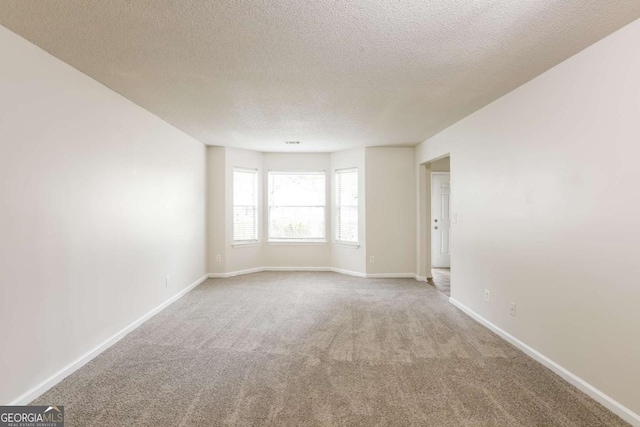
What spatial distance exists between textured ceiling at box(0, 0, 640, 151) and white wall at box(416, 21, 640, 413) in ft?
0.82

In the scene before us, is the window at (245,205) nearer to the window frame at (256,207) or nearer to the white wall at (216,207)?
the window frame at (256,207)

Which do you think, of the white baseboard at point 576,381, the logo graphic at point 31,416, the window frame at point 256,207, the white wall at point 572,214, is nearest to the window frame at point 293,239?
the window frame at point 256,207

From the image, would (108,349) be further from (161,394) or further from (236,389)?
(236,389)

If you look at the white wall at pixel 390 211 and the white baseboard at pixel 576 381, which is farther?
the white wall at pixel 390 211

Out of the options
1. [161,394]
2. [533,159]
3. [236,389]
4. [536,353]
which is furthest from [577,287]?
[161,394]

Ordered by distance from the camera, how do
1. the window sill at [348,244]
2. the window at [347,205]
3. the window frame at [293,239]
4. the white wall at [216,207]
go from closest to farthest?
1. the white wall at [216,207]
2. the window sill at [348,244]
3. the window at [347,205]
4. the window frame at [293,239]

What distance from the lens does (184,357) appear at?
2.78m

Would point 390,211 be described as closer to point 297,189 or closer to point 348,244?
point 348,244

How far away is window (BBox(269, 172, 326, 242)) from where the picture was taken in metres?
6.59

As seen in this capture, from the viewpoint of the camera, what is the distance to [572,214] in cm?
238

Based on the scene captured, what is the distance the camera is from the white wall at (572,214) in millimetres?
1994

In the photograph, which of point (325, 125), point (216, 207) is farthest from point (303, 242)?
point (325, 125)

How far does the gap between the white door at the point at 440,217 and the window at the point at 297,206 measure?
101 inches

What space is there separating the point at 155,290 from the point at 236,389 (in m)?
2.19
